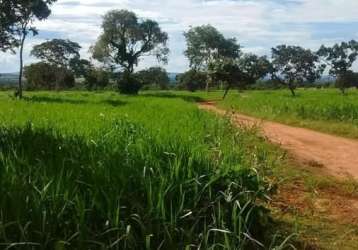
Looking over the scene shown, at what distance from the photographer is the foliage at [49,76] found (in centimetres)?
7112

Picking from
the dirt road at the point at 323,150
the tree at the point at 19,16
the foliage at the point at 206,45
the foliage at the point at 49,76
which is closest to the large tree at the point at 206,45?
the foliage at the point at 206,45

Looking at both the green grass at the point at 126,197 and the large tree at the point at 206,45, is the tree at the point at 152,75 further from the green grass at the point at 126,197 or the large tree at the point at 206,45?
the green grass at the point at 126,197

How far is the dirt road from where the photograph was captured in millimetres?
10066

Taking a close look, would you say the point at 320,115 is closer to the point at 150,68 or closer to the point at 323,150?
the point at 323,150

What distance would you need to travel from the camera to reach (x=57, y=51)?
226ft

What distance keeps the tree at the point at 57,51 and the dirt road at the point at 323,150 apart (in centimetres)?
5439

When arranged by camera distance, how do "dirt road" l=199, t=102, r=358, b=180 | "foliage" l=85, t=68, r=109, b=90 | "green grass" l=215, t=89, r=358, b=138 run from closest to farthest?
1. "dirt road" l=199, t=102, r=358, b=180
2. "green grass" l=215, t=89, r=358, b=138
3. "foliage" l=85, t=68, r=109, b=90

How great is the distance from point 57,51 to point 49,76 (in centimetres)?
457

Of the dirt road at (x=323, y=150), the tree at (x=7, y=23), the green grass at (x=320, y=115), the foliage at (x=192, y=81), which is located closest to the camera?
the dirt road at (x=323, y=150)

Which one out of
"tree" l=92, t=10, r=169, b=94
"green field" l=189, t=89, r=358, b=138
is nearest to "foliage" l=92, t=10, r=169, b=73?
"tree" l=92, t=10, r=169, b=94

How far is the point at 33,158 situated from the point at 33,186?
4.14 ft

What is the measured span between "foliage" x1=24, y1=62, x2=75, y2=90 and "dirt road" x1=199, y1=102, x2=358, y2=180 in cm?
5660

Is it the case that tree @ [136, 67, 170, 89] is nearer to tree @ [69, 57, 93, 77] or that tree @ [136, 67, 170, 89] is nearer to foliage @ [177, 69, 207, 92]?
foliage @ [177, 69, 207, 92]

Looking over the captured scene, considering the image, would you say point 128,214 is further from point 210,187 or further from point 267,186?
point 267,186
